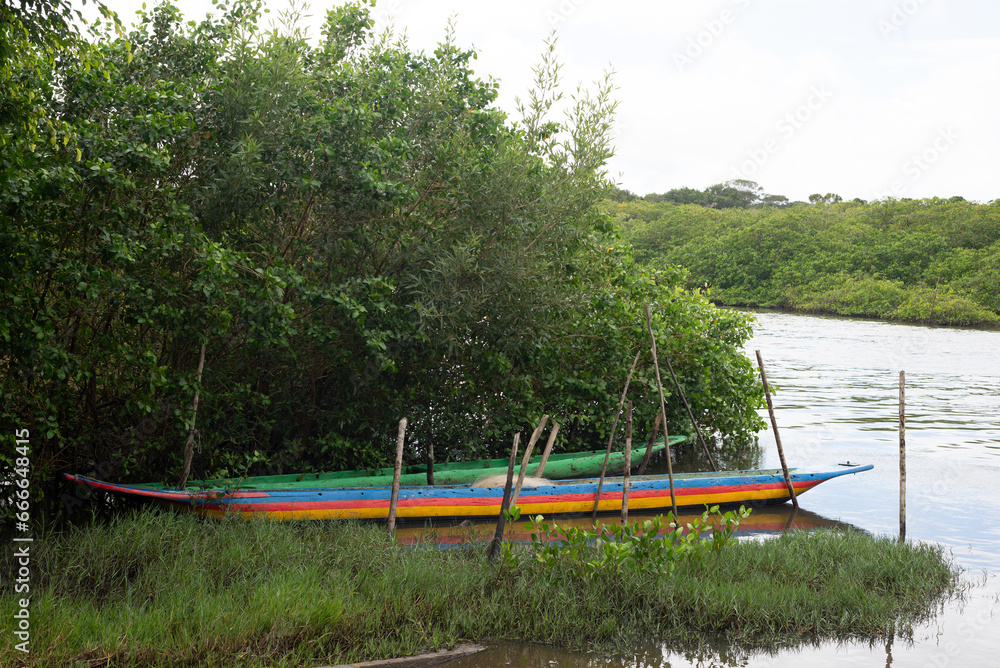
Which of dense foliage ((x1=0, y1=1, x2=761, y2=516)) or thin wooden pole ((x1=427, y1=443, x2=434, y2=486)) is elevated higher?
dense foliage ((x1=0, y1=1, x2=761, y2=516))

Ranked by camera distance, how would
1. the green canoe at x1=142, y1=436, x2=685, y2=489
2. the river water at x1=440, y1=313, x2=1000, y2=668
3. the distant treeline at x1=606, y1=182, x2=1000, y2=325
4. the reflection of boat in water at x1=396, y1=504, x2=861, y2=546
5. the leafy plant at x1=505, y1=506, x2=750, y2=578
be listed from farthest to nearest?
the distant treeline at x1=606, y1=182, x2=1000, y2=325
the green canoe at x1=142, y1=436, x2=685, y2=489
the reflection of boat in water at x1=396, y1=504, x2=861, y2=546
the leafy plant at x1=505, y1=506, x2=750, y2=578
the river water at x1=440, y1=313, x2=1000, y2=668

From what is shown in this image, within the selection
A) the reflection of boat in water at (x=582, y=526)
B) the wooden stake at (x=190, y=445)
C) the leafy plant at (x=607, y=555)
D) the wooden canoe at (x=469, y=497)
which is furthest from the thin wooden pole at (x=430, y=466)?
the leafy plant at (x=607, y=555)

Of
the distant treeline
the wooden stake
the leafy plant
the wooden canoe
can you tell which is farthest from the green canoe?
the distant treeline

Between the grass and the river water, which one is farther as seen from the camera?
the river water

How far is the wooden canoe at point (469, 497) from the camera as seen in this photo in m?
7.55

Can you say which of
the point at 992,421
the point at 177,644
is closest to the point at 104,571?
the point at 177,644

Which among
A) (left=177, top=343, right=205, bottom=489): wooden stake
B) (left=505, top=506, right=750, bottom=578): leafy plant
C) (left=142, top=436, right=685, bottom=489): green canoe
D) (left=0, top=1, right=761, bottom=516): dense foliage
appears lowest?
(left=505, top=506, right=750, bottom=578): leafy plant

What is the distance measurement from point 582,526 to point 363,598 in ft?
13.6

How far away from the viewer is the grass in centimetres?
487

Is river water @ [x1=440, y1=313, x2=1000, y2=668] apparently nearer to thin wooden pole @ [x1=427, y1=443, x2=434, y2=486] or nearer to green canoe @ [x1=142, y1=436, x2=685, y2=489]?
green canoe @ [x1=142, y1=436, x2=685, y2=489]

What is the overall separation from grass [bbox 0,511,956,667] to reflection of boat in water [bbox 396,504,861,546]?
2.68ft

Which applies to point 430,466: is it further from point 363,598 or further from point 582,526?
point 363,598

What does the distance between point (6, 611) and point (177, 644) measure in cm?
102

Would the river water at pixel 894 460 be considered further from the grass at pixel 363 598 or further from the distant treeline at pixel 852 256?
the distant treeline at pixel 852 256
